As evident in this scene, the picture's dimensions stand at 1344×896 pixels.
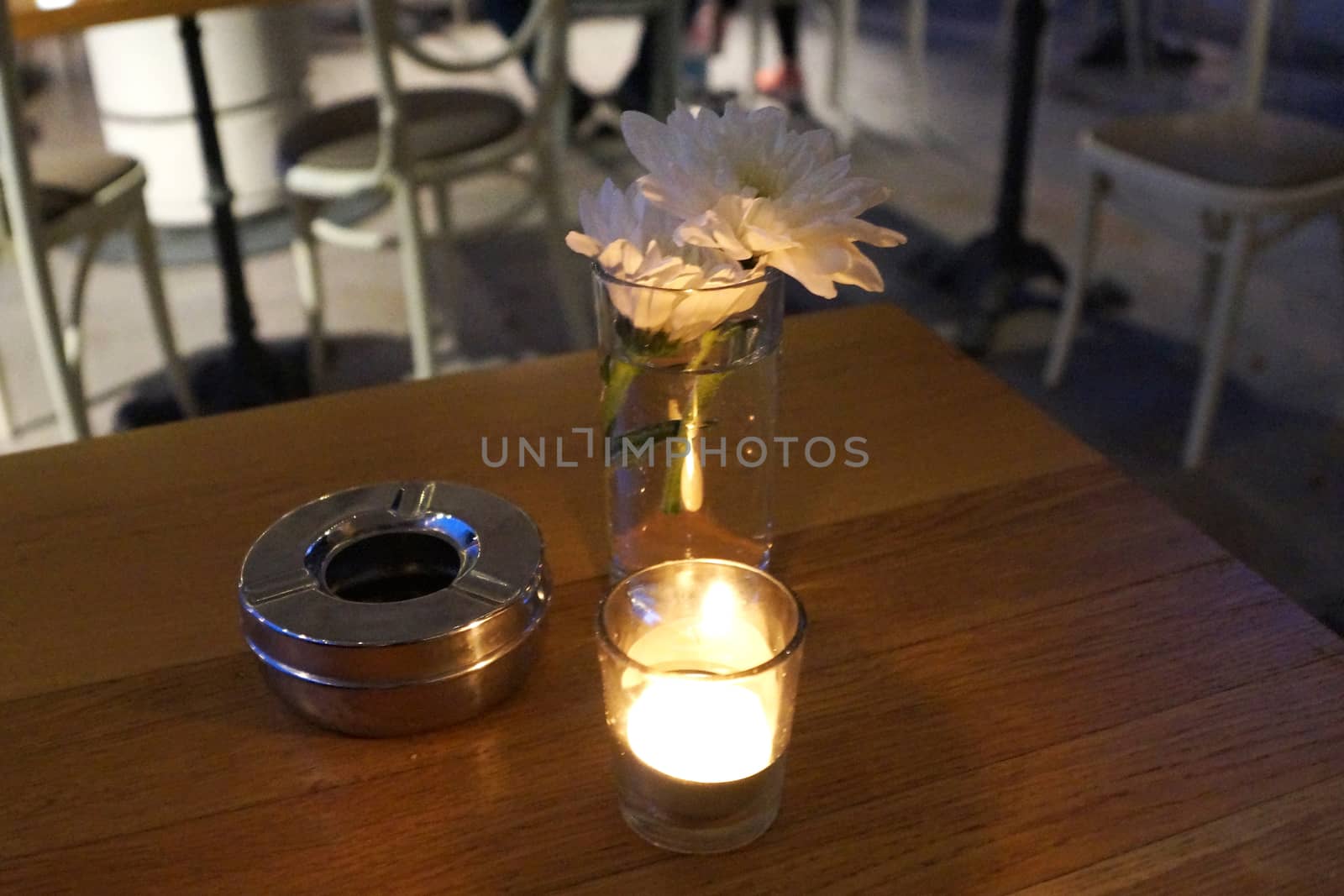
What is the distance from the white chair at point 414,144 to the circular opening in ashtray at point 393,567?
101cm

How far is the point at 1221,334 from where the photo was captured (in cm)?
163

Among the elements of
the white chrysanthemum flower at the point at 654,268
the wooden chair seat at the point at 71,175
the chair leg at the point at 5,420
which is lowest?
the chair leg at the point at 5,420

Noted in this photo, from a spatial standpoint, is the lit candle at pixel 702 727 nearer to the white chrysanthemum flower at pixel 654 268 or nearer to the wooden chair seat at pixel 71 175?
the white chrysanthemum flower at pixel 654 268

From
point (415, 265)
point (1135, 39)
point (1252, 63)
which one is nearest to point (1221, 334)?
point (1252, 63)

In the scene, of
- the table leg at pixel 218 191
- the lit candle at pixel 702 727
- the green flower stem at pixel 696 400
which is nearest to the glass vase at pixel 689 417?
the green flower stem at pixel 696 400

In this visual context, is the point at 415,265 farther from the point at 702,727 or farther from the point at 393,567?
the point at 702,727

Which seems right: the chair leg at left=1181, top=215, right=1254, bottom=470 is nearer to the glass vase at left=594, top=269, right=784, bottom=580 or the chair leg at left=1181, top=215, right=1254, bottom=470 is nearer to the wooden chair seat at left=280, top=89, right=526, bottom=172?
the wooden chair seat at left=280, top=89, right=526, bottom=172

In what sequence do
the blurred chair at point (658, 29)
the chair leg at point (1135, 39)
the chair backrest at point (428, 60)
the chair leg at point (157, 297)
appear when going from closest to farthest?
1. the chair backrest at point (428, 60)
2. the chair leg at point (157, 297)
3. the blurred chair at point (658, 29)
4. the chair leg at point (1135, 39)

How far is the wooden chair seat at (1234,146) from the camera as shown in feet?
5.08

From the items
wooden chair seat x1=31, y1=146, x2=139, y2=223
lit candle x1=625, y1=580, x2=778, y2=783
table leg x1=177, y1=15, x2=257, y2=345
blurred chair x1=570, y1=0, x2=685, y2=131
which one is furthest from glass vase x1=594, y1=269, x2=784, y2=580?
blurred chair x1=570, y1=0, x2=685, y2=131

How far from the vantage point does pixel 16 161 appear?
4.28 ft

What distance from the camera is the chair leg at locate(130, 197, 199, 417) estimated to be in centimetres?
165

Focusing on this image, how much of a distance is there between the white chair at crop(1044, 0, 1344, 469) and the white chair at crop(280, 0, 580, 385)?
79 cm

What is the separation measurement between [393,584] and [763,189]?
0.27 meters
